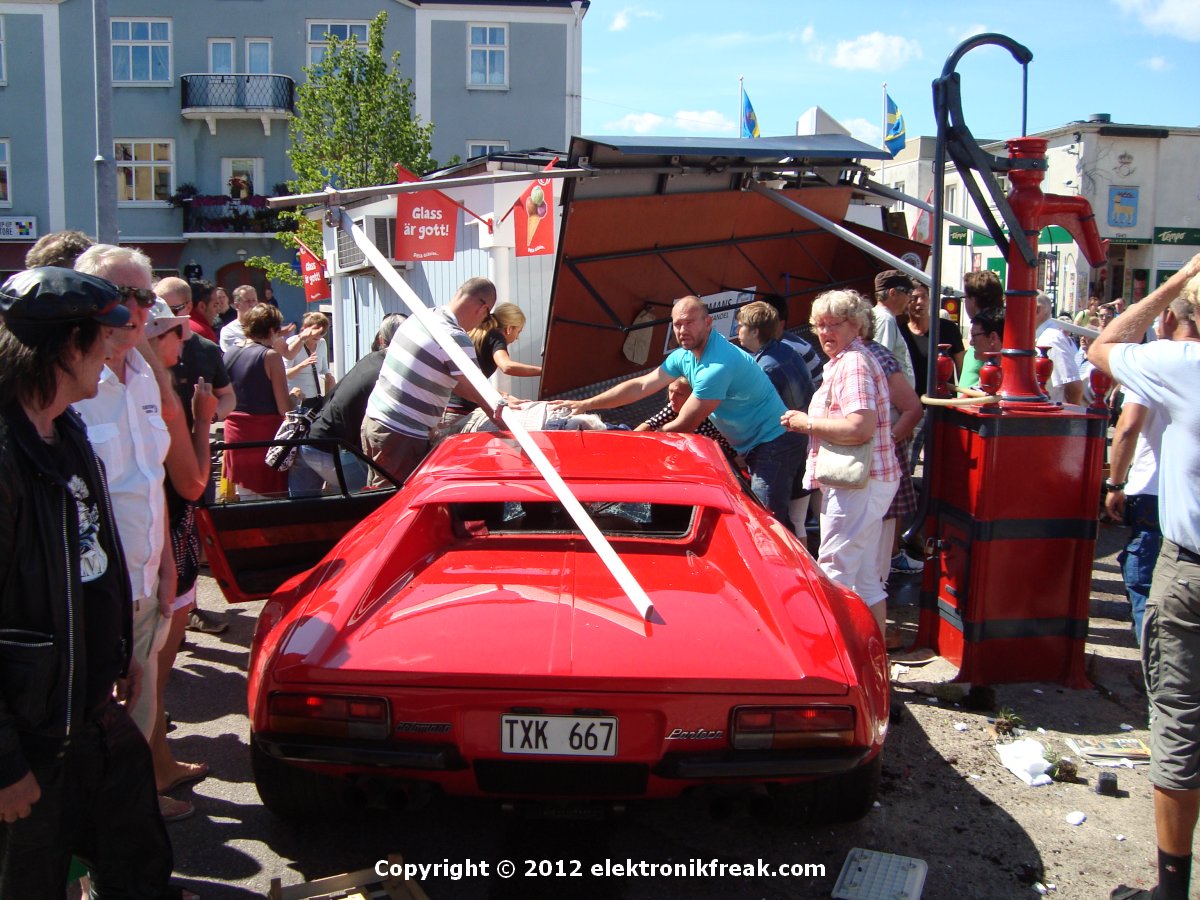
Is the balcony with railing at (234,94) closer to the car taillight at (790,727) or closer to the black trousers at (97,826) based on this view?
the black trousers at (97,826)

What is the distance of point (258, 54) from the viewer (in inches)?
1227

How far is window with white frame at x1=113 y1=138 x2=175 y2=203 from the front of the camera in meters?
31.8

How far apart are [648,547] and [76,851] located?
2.05 meters

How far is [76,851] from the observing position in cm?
252

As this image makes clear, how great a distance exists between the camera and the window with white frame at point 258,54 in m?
31.1

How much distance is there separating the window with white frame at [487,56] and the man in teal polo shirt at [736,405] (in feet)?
88.2

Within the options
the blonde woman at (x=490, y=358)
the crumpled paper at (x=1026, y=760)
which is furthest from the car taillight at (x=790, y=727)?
the blonde woman at (x=490, y=358)

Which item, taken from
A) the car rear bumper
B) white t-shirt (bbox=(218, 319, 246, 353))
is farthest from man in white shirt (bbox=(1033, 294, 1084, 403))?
white t-shirt (bbox=(218, 319, 246, 353))

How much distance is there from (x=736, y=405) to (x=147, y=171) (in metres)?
31.6

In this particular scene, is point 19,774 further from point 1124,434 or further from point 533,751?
point 1124,434

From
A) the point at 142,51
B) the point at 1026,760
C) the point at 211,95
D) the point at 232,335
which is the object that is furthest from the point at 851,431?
the point at 142,51

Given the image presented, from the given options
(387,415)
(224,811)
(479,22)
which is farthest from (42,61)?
(224,811)

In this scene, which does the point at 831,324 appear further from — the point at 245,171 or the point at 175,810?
the point at 245,171

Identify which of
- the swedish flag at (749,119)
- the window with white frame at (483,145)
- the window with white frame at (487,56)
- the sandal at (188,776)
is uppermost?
the window with white frame at (487,56)
